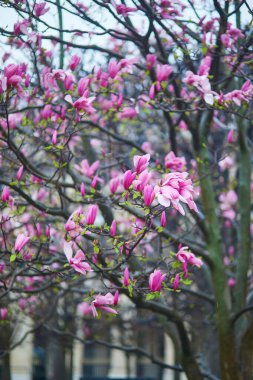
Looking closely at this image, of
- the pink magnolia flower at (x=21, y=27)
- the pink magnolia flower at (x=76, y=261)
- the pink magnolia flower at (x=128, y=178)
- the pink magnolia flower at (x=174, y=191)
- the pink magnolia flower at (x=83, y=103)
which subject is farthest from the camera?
the pink magnolia flower at (x=21, y=27)

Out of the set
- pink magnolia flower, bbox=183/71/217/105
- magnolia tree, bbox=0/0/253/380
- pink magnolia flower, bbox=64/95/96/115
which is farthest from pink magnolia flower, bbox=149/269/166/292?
pink magnolia flower, bbox=183/71/217/105

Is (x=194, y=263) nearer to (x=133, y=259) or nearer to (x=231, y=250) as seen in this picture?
(x=133, y=259)

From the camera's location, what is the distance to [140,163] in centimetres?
439

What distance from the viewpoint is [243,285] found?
7684mm

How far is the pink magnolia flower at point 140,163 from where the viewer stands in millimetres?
4354

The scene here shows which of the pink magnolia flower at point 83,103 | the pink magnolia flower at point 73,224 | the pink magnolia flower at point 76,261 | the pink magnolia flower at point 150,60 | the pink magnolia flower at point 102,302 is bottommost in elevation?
the pink magnolia flower at point 102,302

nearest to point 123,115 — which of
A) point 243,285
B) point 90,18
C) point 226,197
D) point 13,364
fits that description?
point 90,18

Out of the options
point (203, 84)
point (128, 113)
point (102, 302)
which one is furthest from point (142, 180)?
point (128, 113)

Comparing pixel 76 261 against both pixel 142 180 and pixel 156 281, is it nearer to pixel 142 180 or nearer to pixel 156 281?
pixel 156 281

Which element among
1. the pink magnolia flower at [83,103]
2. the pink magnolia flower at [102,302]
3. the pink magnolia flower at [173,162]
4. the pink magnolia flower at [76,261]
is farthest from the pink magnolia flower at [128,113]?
the pink magnolia flower at [102,302]

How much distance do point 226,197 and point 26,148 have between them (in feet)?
15.3

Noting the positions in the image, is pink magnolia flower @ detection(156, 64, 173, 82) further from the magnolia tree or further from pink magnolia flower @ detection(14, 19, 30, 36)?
pink magnolia flower @ detection(14, 19, 30, 36)

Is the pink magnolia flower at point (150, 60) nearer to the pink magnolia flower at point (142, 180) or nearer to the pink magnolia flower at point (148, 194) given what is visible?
the pink magnolia flower at point (142, 180)

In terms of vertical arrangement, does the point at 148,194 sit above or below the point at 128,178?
below
